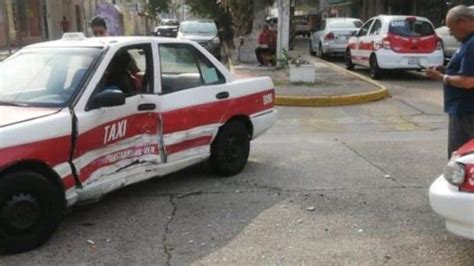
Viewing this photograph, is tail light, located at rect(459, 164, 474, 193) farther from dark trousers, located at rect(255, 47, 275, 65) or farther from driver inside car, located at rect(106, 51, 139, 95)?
dark trousers, located at rect(255, 47, 275, 65)

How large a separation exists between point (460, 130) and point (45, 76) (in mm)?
3439

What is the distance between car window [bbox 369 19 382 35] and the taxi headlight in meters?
11.7

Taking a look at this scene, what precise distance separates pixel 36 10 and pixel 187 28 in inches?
616

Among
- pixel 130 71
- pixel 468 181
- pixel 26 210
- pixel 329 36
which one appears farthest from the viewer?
pixel 329 36

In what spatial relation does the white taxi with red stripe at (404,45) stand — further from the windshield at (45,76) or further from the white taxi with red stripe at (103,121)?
the windshield at (45,76)

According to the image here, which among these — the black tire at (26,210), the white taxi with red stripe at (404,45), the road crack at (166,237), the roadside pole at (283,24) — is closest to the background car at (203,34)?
the roadside pole at (283,24)

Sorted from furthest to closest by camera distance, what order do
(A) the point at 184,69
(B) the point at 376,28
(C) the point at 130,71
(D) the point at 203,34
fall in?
(D) the point at 203,34, (B) the point at 376,28, (A) the point at 184,69, (C) the point at 130,71

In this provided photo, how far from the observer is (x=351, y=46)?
674 inches

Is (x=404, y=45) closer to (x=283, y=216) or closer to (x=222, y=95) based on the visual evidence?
(x=222, y=95)

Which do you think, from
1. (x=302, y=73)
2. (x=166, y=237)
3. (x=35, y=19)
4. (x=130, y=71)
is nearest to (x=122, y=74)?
(x=130, y=71)

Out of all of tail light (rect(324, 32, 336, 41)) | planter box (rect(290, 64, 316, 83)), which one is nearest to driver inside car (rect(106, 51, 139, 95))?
planter box (rect(290, 64, 316, 83))

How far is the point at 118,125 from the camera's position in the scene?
16.4 feet

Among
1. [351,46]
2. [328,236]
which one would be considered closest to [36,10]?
[351,46]

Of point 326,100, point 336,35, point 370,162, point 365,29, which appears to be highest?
point 365,29
